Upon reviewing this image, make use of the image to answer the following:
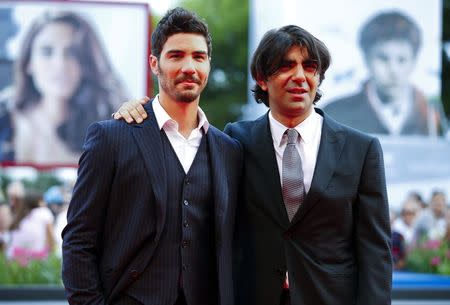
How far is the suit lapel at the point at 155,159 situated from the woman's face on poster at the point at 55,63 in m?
5.25

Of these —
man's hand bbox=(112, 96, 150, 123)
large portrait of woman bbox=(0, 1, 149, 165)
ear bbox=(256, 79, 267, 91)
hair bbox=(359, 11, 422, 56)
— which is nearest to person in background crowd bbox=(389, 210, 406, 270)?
hair bbox=(359, 11, 422, 56)

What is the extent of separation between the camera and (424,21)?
827 centimetres

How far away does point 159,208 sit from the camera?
2.82 meters

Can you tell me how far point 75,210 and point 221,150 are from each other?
62 centimetres

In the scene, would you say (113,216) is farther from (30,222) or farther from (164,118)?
(30,222)

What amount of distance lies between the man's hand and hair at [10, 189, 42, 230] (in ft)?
17.3

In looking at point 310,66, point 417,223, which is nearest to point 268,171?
point 310,66

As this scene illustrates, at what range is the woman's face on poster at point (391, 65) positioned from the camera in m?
8.21

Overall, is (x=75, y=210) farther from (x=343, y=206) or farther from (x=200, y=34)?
(x=343, y=206)

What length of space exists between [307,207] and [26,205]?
5735 millimetres

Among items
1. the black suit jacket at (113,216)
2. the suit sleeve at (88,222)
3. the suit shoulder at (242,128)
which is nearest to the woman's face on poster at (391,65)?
the suit shoulder at (242,128)

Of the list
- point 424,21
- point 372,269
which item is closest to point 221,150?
point 372,269

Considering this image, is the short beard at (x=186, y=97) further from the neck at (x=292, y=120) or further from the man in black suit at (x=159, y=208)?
the neck at (x=292, y=120)

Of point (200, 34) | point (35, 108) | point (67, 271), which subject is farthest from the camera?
point (35, 108)
